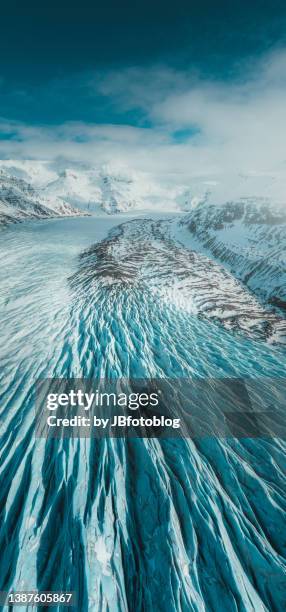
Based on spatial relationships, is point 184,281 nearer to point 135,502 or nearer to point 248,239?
point 248,239

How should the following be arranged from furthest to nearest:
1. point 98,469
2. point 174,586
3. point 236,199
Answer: point 236,199 < point 98,469 < point 174,586

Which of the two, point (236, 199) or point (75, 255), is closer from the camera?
point (75, 255)

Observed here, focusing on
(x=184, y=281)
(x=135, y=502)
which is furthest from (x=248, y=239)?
(x=135, y=502)

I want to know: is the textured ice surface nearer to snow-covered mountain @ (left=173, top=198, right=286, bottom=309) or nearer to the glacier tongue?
the glacier tongue

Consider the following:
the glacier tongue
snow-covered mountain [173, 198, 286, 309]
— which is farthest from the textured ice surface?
snow-covered mountain [173, 198, 286, 309]

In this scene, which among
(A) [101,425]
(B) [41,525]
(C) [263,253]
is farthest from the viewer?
(C) [263,253]

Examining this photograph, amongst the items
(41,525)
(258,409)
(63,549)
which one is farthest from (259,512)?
(41,525)

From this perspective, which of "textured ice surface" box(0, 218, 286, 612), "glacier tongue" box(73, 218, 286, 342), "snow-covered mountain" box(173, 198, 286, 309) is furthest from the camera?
"snow-covered mountain" box(173, 198, 286, 309)

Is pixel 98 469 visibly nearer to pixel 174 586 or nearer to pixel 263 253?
pixel 174 586

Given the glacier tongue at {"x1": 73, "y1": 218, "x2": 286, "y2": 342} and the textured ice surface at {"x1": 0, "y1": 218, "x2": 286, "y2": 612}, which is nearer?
the textured ice surface at {"x1": 0, "y1": 218, "x2": 286, "y2": 612}
